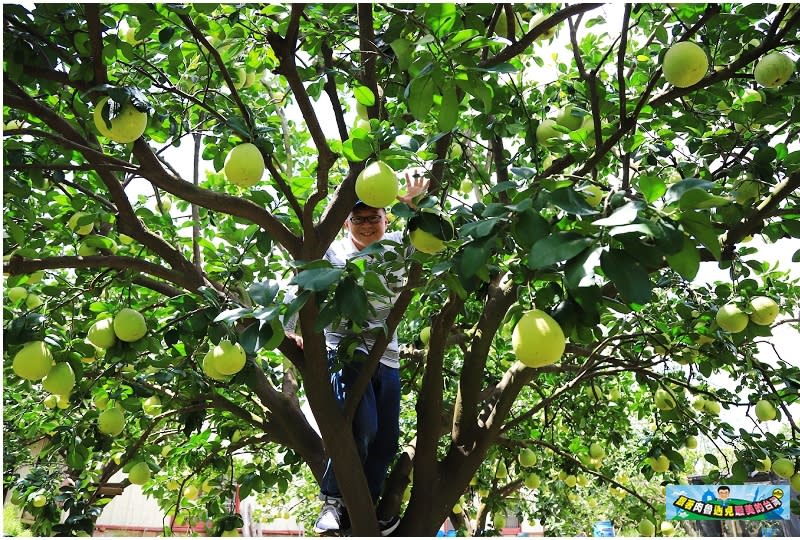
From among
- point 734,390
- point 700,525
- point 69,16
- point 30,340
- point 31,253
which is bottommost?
point 30,340

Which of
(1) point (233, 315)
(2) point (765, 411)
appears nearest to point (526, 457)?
(2) point (765, 411)

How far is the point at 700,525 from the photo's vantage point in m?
14.2

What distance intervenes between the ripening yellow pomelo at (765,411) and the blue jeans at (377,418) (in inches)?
69.0

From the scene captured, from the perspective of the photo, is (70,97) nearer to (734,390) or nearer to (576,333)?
(576,333)

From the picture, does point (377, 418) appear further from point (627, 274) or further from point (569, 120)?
point (627, 274)

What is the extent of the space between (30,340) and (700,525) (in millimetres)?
15671

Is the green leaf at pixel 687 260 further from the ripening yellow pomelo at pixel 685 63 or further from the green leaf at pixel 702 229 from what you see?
the ripening yellow pomelo at pixel 685 63

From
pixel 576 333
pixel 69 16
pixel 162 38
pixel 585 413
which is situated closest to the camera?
pixel 576 333

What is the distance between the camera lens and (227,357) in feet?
6.46

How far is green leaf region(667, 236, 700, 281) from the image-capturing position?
3.84 feet

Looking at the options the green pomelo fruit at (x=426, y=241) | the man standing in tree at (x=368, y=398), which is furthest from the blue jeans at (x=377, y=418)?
the green pomelo fruit at (x=426, y=241)

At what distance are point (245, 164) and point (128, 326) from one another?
757 mm

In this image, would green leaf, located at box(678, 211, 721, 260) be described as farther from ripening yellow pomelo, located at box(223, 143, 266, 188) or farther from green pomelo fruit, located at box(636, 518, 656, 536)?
green pomelo fruit, located at box(636, 518, 656, 536)

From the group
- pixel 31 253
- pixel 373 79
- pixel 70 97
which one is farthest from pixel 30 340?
pixel 373 79
